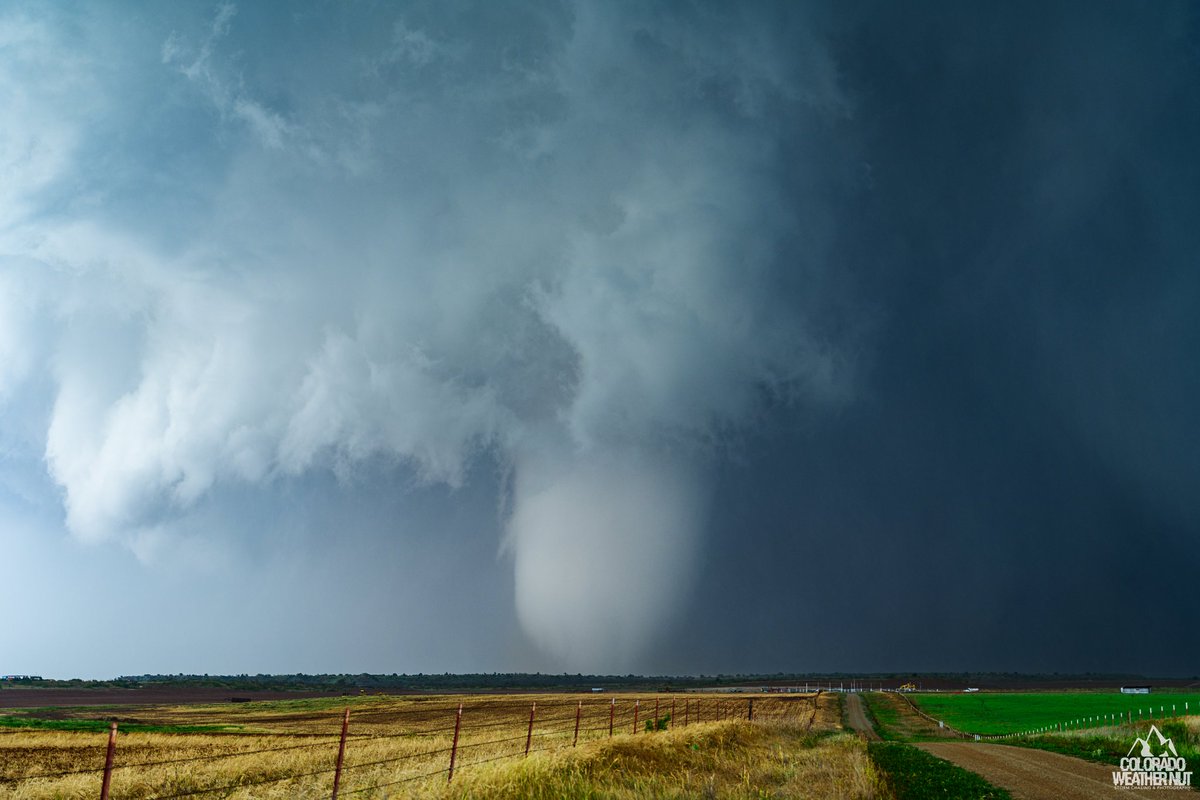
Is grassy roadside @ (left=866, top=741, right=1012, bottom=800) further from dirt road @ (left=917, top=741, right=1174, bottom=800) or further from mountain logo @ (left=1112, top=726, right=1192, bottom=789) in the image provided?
mountain logo @ (left=1112, top=726, right=1192, bottom=789)

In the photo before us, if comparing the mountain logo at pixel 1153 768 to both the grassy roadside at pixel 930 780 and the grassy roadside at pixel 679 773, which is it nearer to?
the grassy roadside at pixel 930 780

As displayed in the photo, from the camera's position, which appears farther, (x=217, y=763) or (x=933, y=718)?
(x=933, y=718)

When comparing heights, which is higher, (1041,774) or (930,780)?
(930,780)

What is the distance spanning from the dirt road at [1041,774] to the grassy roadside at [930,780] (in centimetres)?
70

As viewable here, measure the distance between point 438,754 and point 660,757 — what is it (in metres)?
11.2

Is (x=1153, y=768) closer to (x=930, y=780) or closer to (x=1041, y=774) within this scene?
(x=1041, y=774)

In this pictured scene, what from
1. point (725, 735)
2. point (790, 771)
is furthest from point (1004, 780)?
point (725, 735)

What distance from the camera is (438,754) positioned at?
1142 inches

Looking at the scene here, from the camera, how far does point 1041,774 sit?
26.3 m

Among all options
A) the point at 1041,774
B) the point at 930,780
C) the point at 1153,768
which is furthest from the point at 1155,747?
the point at 930,780

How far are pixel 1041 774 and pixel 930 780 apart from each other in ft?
19.8

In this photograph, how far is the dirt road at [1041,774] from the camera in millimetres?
21484

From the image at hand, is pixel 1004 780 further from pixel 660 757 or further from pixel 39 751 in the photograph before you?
pixel 39 751

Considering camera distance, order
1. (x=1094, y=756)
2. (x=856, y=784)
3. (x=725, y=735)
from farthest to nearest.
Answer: (x=1094, y=756) → (x=725, y=735) → (x=856, y=784)
